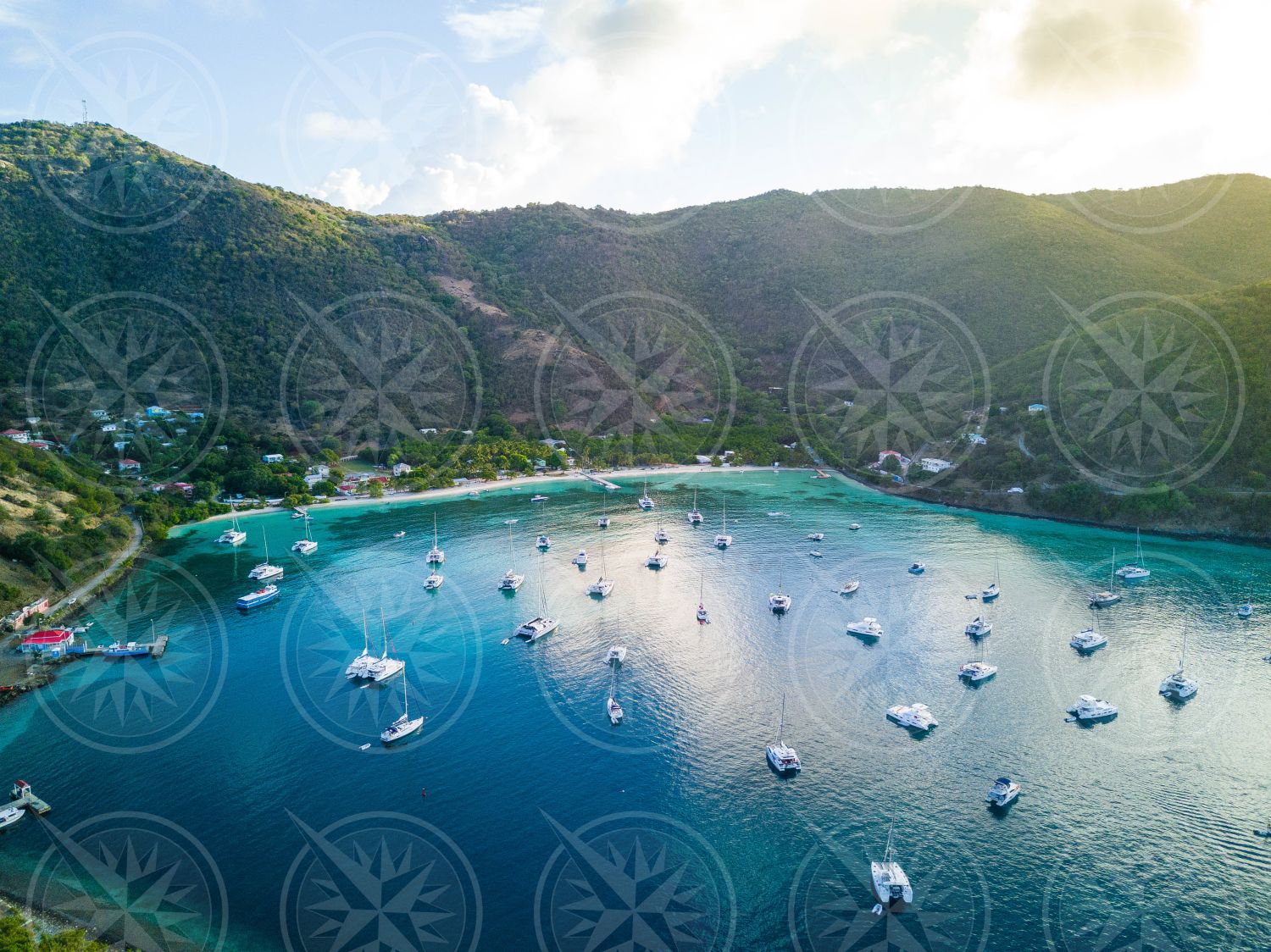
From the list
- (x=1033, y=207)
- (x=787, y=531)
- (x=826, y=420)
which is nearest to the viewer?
(x=787, y=531)

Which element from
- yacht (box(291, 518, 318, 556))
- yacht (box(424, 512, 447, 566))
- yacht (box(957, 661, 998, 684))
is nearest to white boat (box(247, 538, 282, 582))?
yacht (box(291, 518, 318, 556))

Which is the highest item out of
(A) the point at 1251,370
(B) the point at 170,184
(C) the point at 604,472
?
(B) the point at 170,184

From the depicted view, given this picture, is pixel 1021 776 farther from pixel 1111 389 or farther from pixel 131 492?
pixel 131 492

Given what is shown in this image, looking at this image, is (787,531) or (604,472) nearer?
(787,531)

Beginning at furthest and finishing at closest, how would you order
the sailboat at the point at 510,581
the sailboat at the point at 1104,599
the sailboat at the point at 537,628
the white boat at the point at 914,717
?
the sailboat at the point at 510,581 → the sailboat at the point at 1104,599 → the sailboat at the point at 537,628 → the white boat at the point at 914,717

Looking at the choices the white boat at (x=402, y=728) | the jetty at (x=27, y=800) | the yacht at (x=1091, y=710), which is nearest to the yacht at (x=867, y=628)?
the yacht at (x=1091, y=710)

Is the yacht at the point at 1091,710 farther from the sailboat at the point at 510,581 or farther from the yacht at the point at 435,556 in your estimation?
the yacht at the point at 435,556

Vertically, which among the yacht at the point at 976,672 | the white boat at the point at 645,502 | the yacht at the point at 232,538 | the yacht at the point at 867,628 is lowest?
the yacht at the point at 976,672

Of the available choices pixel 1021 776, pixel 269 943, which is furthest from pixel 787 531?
pixel 269 943

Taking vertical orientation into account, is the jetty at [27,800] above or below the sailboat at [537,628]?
below
